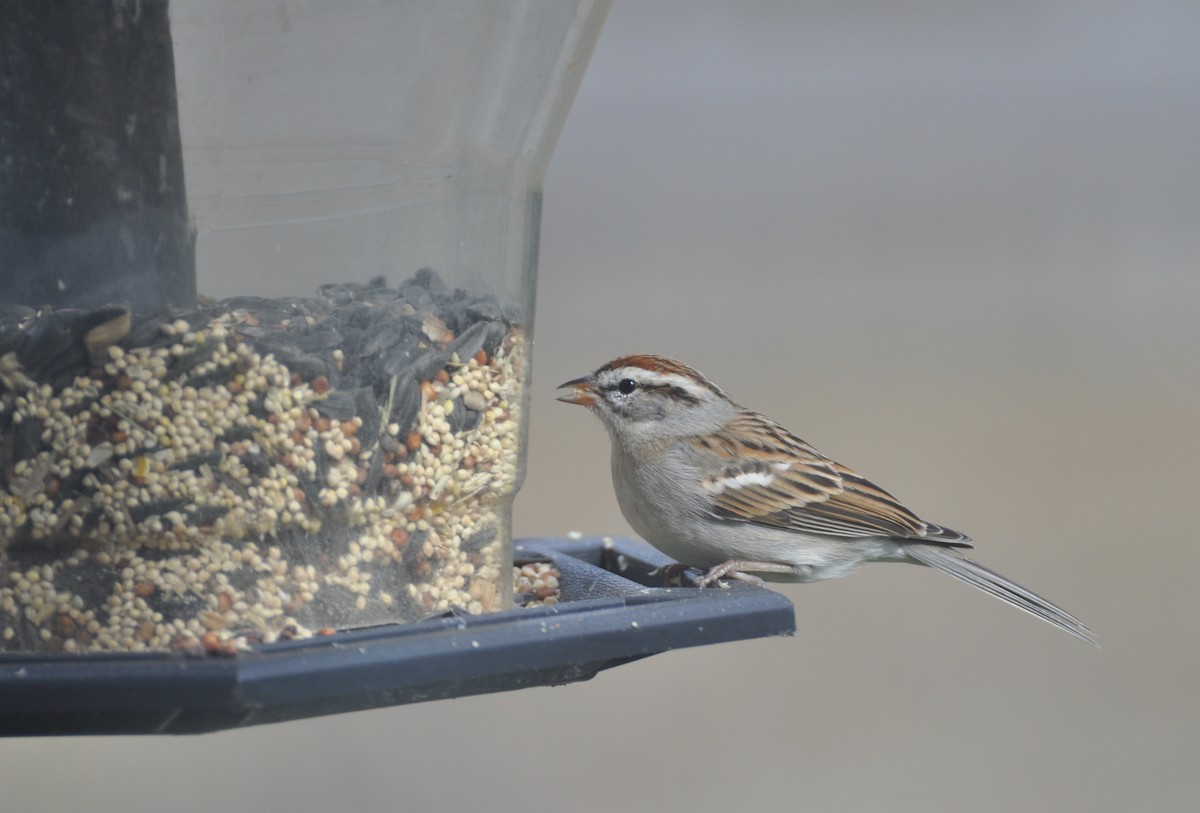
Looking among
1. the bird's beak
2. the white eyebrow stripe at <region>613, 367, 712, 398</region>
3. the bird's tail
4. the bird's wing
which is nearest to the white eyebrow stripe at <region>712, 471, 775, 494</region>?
the bird's wing

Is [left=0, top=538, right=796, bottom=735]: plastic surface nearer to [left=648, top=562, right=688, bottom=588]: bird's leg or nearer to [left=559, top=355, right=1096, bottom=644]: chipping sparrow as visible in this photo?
[left=648, top=562, right=688, bottom=588]: bird's leg

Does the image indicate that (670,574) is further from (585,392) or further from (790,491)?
(585,392)

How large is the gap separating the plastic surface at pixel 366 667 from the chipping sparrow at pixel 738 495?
1.02 m

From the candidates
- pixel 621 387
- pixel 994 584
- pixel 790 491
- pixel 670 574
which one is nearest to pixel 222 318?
pixel 670 574

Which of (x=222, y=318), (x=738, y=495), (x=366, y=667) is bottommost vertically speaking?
(x=366, y=667)

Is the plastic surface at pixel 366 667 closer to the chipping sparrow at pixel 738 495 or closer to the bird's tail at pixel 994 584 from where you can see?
the chipping sparrow at pixel 738 495

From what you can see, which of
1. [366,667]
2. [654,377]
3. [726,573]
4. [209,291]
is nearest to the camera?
[366,667]

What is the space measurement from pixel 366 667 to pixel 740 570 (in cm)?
168

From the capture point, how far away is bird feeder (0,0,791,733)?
2240 millimetres

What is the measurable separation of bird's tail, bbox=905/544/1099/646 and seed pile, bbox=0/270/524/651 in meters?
1.86

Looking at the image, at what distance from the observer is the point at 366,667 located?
6.36 ft

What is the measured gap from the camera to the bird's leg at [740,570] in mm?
3177

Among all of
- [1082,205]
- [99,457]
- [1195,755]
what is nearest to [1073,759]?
[1195,755]

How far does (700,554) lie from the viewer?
3.53 metres
